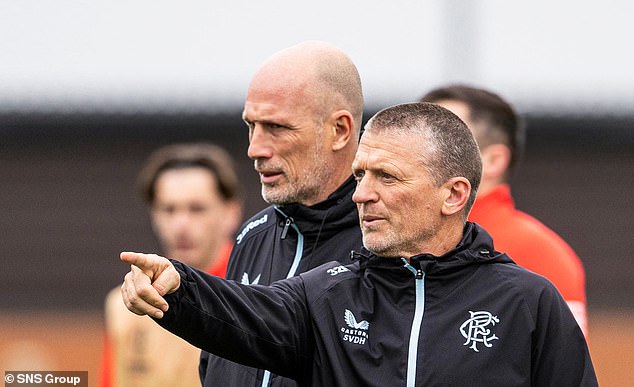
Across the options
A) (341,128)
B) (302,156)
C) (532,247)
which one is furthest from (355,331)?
(532,247)

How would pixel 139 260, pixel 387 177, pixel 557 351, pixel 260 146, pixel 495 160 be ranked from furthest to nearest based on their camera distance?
pixel 495 160, pixel 260 146, pixel 387 177, pixel 557 351, pixel 139 260

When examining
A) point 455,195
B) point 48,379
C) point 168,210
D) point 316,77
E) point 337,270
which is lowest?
point 48,379

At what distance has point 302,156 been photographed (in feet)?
14.5

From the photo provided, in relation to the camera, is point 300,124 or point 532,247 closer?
point 300,124

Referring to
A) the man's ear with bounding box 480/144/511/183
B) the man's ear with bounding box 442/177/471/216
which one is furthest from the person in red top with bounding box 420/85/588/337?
the man's ear with bounding box 442/177/471/216

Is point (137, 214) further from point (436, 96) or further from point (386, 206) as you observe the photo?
point (386, 206)

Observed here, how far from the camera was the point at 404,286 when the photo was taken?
3.75m

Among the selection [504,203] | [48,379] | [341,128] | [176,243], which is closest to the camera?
[341,128]

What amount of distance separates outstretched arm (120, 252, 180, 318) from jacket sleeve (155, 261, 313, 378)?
5 cm

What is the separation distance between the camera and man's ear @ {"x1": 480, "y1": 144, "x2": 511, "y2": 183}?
5539 mm

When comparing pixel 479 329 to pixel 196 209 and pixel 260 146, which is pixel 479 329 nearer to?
pixel 260 146

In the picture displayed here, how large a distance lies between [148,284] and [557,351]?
44.9 inches

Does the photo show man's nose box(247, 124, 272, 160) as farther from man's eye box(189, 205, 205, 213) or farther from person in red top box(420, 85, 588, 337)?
man's eye box(189, 205, 205, 213)

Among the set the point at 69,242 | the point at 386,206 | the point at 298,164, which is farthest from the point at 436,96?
the point at 69,242
